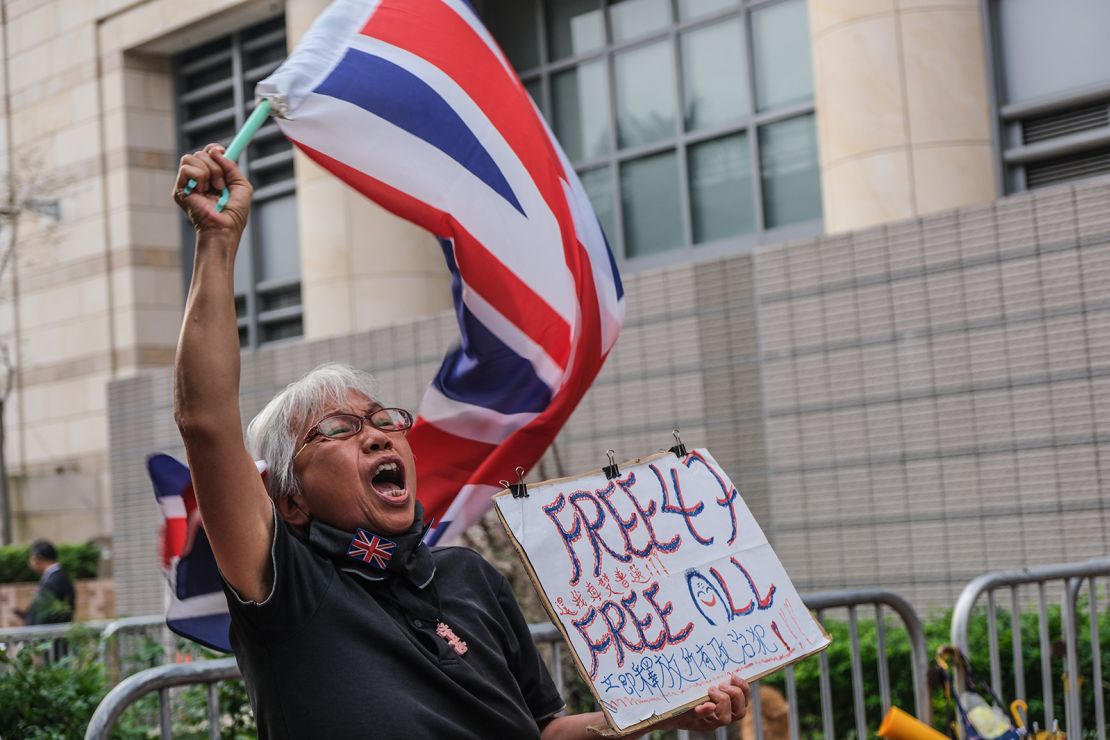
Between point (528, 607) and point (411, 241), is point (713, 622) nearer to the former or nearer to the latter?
point (528, 607)

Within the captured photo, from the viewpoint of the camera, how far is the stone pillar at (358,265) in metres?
14.7

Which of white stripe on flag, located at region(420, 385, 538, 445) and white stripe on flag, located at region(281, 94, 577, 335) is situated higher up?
white stripe on flag, located at region(281, 94, 577, 335)

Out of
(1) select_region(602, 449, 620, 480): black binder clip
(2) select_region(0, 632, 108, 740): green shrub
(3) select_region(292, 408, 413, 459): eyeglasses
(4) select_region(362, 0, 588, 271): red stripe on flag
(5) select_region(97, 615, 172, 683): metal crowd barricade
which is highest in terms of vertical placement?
(4) select_region(362, 0, 588, 271): red stripe on flag

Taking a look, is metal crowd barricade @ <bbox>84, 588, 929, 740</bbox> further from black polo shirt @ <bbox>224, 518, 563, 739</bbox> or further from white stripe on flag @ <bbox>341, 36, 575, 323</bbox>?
white stripe on flag @ <bbox>341, 36, 575, 323</bbox>

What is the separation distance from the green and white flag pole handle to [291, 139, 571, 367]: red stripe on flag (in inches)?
20.4

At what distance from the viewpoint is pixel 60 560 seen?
18.8 metres

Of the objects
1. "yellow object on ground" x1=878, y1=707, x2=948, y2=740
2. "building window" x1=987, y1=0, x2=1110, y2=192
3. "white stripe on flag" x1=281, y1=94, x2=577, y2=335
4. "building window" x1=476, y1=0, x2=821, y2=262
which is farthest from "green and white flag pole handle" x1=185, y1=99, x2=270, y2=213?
"building window" x1=476, y1=0, x2=821, y2=262

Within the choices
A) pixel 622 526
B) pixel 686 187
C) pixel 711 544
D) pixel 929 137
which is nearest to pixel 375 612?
pixel 622 526

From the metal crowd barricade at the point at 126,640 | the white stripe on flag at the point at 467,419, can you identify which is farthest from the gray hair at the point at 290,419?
the metal crowd barricade at the point at 126,640

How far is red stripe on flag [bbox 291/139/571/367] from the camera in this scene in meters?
5.14

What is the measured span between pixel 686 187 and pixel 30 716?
8.83 m

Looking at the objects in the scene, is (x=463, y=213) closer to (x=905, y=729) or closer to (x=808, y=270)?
(x=905, y=729)

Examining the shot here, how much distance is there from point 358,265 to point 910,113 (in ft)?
20.1

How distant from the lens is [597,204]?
46.9 feet
